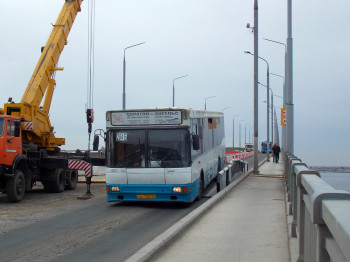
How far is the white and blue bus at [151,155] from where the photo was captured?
44.9 ft

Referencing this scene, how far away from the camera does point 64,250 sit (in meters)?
8.51

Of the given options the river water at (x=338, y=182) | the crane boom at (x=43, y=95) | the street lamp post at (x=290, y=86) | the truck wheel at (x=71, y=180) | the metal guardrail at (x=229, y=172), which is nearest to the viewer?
the river water at (x=338, y=182)

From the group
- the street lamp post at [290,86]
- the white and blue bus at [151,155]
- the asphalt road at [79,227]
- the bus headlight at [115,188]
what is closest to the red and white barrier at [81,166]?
the asphalt road at [79,227]

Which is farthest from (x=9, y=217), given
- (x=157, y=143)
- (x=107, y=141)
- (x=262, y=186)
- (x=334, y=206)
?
(x=334, y=206)

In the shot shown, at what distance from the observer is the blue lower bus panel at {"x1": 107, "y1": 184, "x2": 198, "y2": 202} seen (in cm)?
1367

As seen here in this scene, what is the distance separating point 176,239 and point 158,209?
5574mm

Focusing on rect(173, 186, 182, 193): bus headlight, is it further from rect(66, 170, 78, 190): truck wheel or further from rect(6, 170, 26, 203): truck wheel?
rect(66, 170, 78, 190): truck wheel

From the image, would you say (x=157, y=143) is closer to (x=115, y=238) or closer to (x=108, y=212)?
(x=108, y=212)

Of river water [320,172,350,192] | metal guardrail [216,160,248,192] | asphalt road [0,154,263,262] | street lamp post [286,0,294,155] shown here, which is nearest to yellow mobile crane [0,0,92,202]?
asphalt road [0,154,263,262]

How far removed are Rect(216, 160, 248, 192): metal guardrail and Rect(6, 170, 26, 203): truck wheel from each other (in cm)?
680

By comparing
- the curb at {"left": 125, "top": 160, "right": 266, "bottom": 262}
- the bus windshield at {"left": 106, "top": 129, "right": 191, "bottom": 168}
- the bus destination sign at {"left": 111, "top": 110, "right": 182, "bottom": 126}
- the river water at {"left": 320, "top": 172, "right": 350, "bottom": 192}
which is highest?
the bus destination sign at {"left": 111, "top": 110, "right": 182, "bottom": 126}

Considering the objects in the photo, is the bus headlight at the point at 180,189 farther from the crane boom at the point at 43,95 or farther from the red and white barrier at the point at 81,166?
the crane boom at the point at 43,95

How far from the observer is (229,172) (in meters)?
20.7

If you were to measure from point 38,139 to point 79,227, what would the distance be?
30.7 ft
